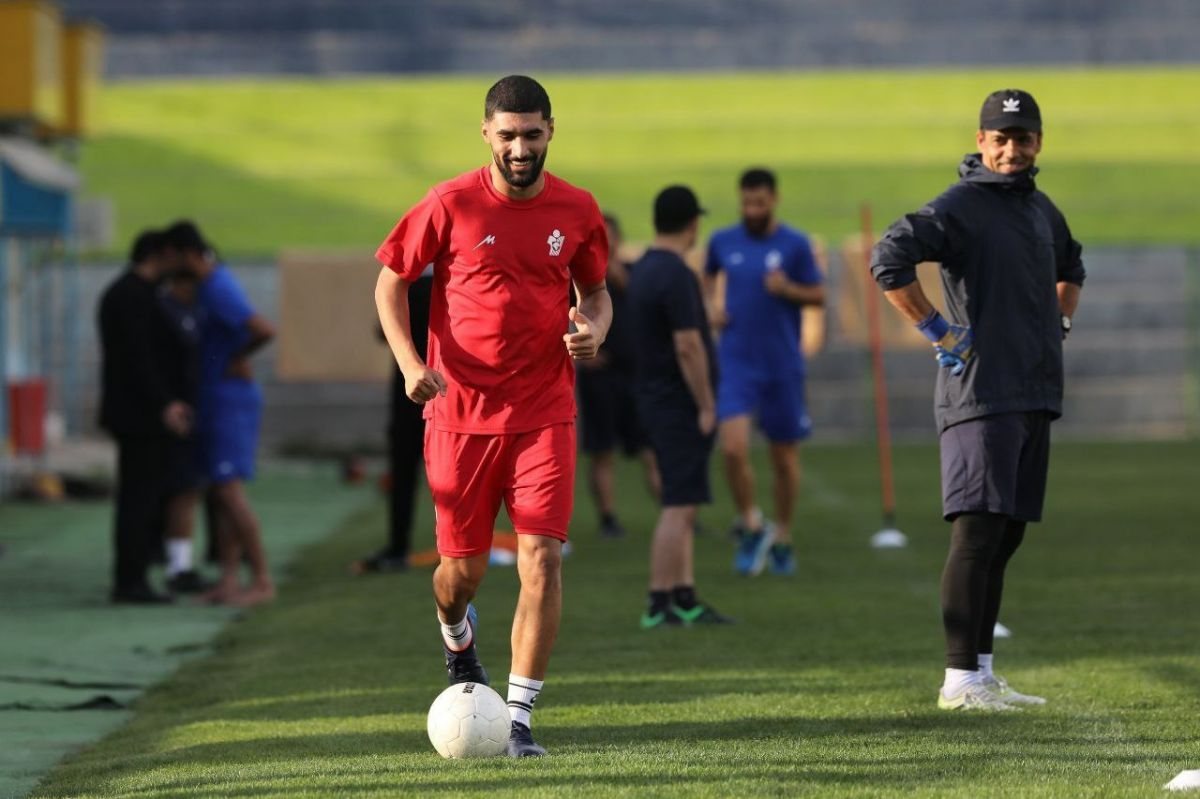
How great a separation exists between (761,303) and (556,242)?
18.5 feet

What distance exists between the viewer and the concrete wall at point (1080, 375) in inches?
1076

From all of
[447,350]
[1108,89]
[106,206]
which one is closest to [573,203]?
[447,350]

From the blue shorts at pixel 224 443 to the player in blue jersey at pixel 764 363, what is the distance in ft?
8.45

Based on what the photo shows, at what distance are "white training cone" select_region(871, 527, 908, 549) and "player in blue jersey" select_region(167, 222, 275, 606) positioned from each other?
161 inches

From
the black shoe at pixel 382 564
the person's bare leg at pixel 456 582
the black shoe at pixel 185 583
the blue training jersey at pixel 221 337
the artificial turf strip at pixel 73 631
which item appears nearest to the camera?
the person's bare leg at pixel 456 582

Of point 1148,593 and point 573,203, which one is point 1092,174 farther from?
point 573,203

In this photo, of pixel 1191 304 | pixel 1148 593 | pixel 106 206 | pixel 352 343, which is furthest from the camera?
pixel 1191 304

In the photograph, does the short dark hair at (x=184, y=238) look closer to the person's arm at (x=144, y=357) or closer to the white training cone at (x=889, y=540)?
the person's arm at (x=144, y=357)

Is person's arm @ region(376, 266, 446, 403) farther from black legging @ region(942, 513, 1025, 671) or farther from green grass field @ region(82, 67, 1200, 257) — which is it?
green grass field @ region(82, 67, 1200, 257)

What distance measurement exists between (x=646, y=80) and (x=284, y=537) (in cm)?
1893

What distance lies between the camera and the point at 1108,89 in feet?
107

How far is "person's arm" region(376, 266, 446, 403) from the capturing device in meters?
5.96

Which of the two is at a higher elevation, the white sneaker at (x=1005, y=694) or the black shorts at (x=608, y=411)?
the black shorts at (x=608, y=411)

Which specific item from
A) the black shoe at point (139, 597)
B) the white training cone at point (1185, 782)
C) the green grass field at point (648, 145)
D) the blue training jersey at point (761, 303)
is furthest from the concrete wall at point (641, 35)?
the white training cone at point (1185, 782)
